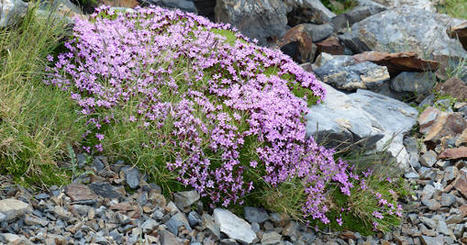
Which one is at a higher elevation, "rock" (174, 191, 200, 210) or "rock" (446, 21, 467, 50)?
"rock" (446, 21, 467, 50)

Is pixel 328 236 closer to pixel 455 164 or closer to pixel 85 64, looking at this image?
pixel 455 164

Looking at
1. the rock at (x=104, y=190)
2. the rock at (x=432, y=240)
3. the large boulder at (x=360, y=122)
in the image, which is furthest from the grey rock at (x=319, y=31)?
the rock at (x=104, y=190)

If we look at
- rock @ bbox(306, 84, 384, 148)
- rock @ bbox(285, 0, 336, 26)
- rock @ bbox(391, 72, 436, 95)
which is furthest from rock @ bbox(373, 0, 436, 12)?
rock @ bbox(306, 84, 384, 148)

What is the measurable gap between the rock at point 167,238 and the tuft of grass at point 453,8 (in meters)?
12.5

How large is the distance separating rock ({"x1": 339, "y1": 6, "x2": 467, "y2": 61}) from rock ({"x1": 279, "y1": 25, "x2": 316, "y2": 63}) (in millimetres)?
1557

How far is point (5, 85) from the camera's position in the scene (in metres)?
4.45

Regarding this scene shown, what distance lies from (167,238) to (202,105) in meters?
1.87

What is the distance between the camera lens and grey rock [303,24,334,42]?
11.0 m

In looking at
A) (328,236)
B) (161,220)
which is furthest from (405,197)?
(161,220)

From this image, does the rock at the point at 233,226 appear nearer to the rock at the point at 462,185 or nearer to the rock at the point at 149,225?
the rock at the point at 149,225

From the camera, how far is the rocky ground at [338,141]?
4.04m

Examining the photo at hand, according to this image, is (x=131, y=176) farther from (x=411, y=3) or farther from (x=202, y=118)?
(x=411, y=3)

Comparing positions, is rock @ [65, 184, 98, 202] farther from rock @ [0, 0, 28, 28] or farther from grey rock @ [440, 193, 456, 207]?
grey rock @ [440, 193, 456, 207]

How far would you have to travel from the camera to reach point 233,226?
4.73 m
